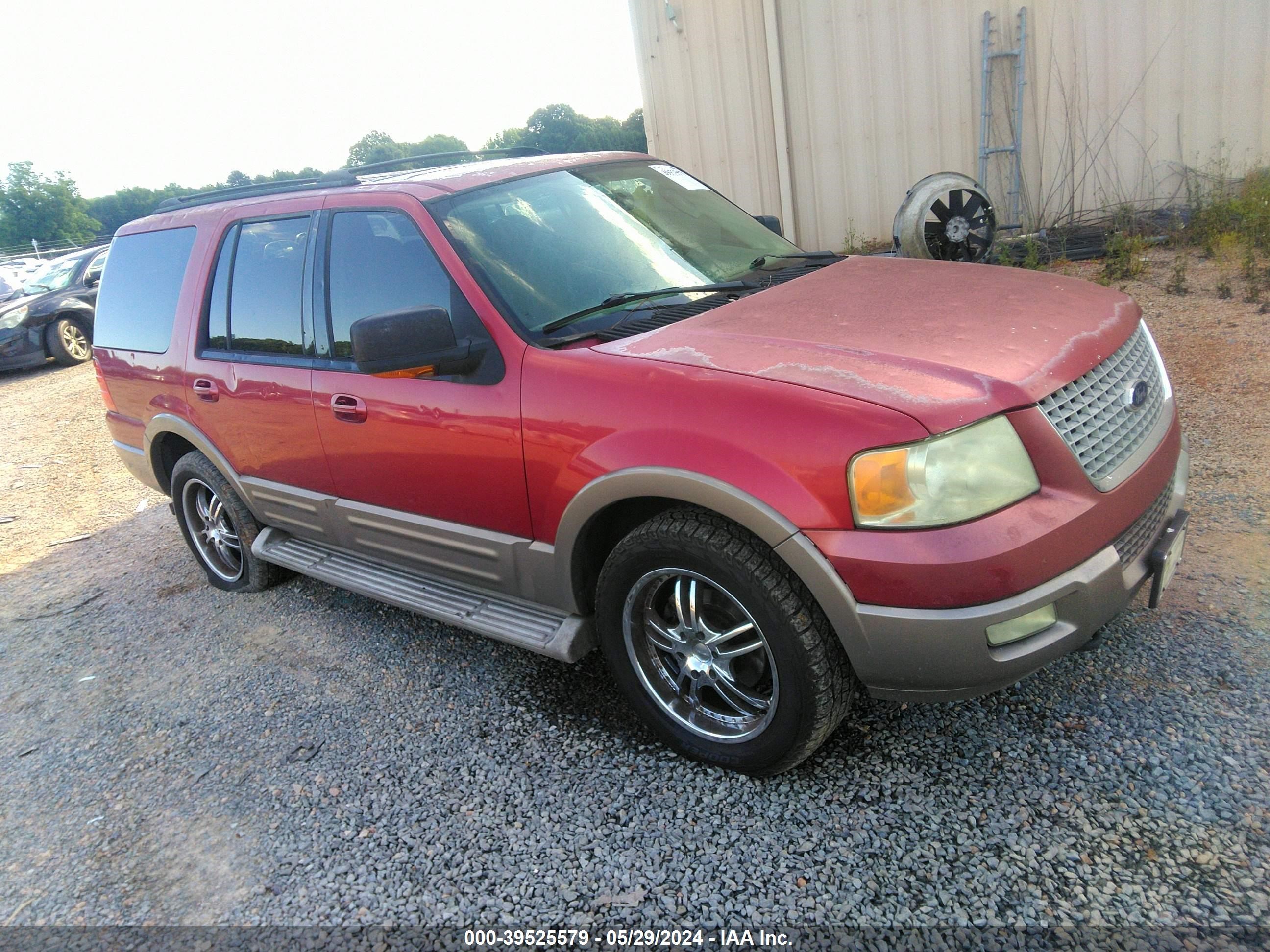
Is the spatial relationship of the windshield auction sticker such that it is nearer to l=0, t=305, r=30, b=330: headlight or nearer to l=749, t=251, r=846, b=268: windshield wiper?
l=749, t=251, r=846, b=268: windshield wiper

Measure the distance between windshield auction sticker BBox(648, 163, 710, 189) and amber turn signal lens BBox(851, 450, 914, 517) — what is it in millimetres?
2248

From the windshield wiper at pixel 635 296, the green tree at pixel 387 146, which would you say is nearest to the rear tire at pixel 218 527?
the windshield wiper at pixel 635 296

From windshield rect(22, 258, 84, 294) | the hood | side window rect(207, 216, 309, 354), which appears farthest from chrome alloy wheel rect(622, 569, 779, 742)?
windshield rect(22, 258, 84, 294)

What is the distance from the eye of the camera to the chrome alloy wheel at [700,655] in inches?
103

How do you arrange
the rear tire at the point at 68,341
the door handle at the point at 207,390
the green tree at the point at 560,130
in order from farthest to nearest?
the green tree at the point at 560,130, the rear tire at the point at 68,341, the door handle at the point at 207,390

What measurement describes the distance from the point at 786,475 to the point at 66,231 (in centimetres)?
7536

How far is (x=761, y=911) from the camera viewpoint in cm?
222

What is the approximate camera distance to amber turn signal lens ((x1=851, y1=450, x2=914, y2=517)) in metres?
2.17

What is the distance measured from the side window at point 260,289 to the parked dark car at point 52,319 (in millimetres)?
10811

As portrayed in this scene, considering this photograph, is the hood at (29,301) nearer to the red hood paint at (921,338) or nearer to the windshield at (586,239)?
the windshield at (586,239)

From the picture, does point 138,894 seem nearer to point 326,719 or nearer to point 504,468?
point 326,719

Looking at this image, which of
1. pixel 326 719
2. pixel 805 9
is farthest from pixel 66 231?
pixel 326 719

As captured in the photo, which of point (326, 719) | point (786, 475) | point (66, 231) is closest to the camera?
point (786, 475)

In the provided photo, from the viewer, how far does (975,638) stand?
2176mm
